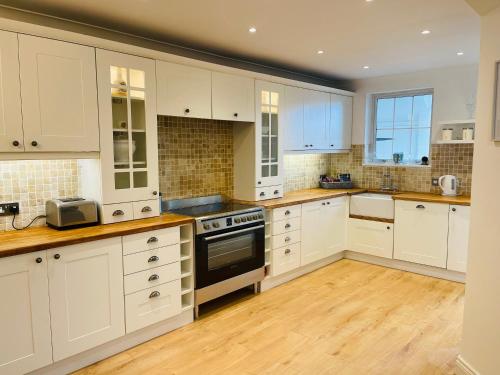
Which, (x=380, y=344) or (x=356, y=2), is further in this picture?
(x=380, y=344)

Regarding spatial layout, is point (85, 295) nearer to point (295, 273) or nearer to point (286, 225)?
point (286, 225)

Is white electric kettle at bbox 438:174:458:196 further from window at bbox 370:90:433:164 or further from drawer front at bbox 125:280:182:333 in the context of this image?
drawer front at bbox 125:280:182:333

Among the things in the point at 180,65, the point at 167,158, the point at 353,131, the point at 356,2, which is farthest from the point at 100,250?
the point at 353,131

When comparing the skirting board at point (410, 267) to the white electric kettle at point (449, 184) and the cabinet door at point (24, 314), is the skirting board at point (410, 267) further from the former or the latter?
the cabinet door at point (24, 314)

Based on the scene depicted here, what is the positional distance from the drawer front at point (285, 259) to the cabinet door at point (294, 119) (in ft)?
3.85

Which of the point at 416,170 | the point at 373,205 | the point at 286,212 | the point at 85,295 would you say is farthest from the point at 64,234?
the point at 416,170

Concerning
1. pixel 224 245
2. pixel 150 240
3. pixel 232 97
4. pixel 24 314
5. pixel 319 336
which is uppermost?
pixel 232 97

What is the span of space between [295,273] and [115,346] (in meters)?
2.20

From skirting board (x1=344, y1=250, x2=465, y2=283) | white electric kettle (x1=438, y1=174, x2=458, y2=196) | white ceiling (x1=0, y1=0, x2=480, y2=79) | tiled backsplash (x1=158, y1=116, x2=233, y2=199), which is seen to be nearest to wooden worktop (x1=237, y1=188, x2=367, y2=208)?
tiled backsplash (x1=158, y1=116, x2=233, y2=199)

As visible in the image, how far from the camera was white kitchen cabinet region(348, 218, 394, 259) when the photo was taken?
458cm

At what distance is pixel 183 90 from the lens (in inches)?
125

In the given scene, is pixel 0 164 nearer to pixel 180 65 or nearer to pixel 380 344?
pixel 180 65

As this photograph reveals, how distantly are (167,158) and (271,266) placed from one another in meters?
1.54

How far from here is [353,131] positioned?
541 cm
